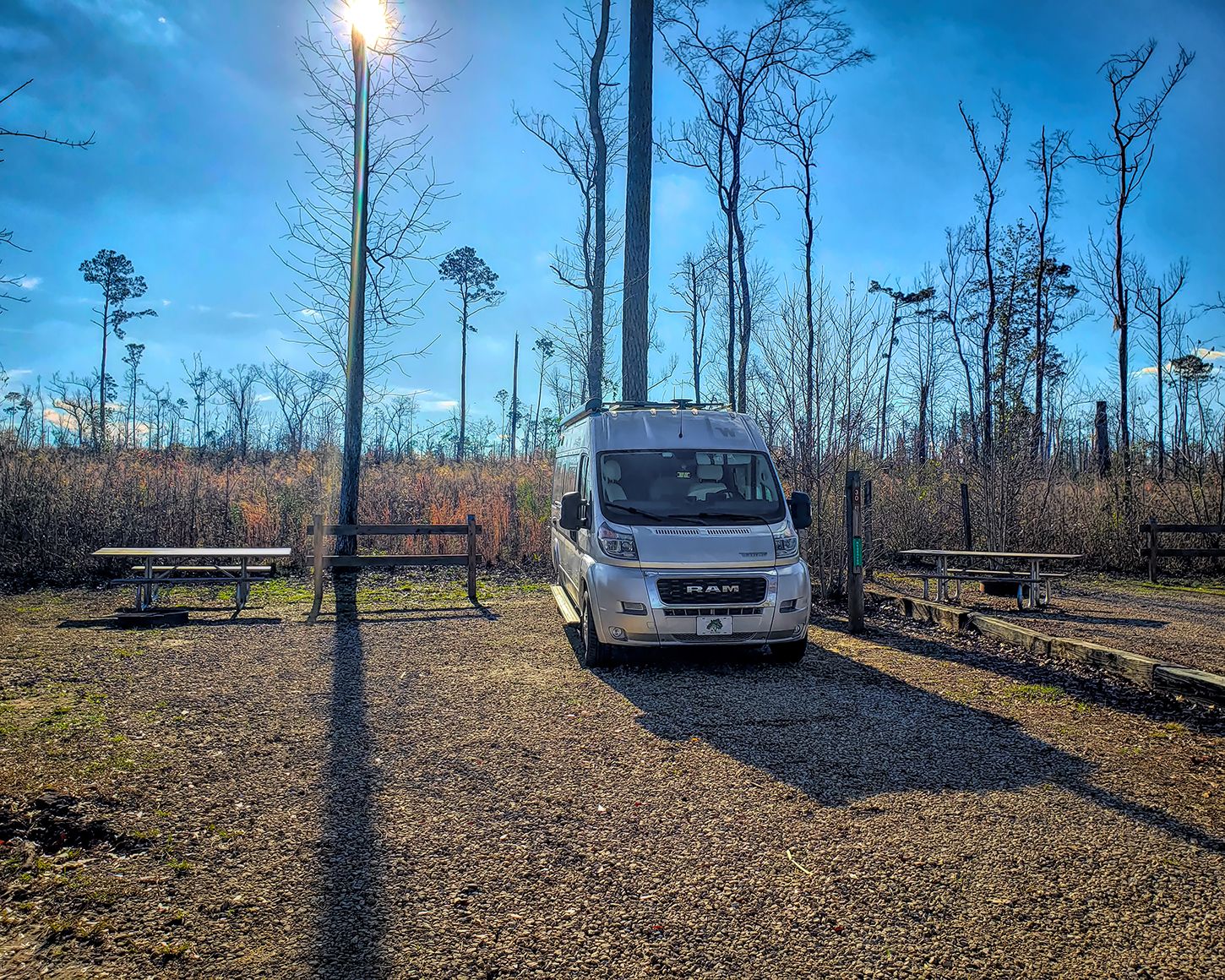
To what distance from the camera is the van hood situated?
6949 millimetres

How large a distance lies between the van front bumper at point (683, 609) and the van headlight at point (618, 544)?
0.35ft

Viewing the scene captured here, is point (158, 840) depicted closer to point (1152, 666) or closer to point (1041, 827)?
point (1041, 827)

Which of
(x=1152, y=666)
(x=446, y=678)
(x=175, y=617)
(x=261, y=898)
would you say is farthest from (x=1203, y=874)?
(x=175, y=617)

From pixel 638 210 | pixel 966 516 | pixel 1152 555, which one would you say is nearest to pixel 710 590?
pixel 638 210

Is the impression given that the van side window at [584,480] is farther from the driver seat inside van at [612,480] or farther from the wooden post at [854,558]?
the wooden post at [854,558]

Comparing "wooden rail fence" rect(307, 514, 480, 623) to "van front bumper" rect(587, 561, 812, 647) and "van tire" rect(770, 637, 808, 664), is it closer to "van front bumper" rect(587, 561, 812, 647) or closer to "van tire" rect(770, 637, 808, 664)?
"van front bumper" rect(587, 561, 812, 647)

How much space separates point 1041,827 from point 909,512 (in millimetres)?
14291

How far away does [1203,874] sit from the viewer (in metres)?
3.33

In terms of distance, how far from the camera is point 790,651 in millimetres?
7531

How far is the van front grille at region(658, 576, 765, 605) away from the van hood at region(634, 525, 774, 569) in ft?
0.40

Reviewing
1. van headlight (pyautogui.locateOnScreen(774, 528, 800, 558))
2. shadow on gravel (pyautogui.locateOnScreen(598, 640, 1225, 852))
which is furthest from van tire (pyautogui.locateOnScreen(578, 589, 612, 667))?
van headlight (pyautogui.locateOnScreen(774, 528, 800, 558))

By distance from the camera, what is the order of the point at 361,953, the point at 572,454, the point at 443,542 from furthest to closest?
1. the point at 443,542
2. the point at 572,454
3. the point at 361,953

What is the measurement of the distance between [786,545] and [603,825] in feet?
13.0

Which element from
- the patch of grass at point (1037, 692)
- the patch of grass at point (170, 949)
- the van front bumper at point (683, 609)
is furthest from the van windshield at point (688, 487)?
the patch of grass at point (170, 949)
